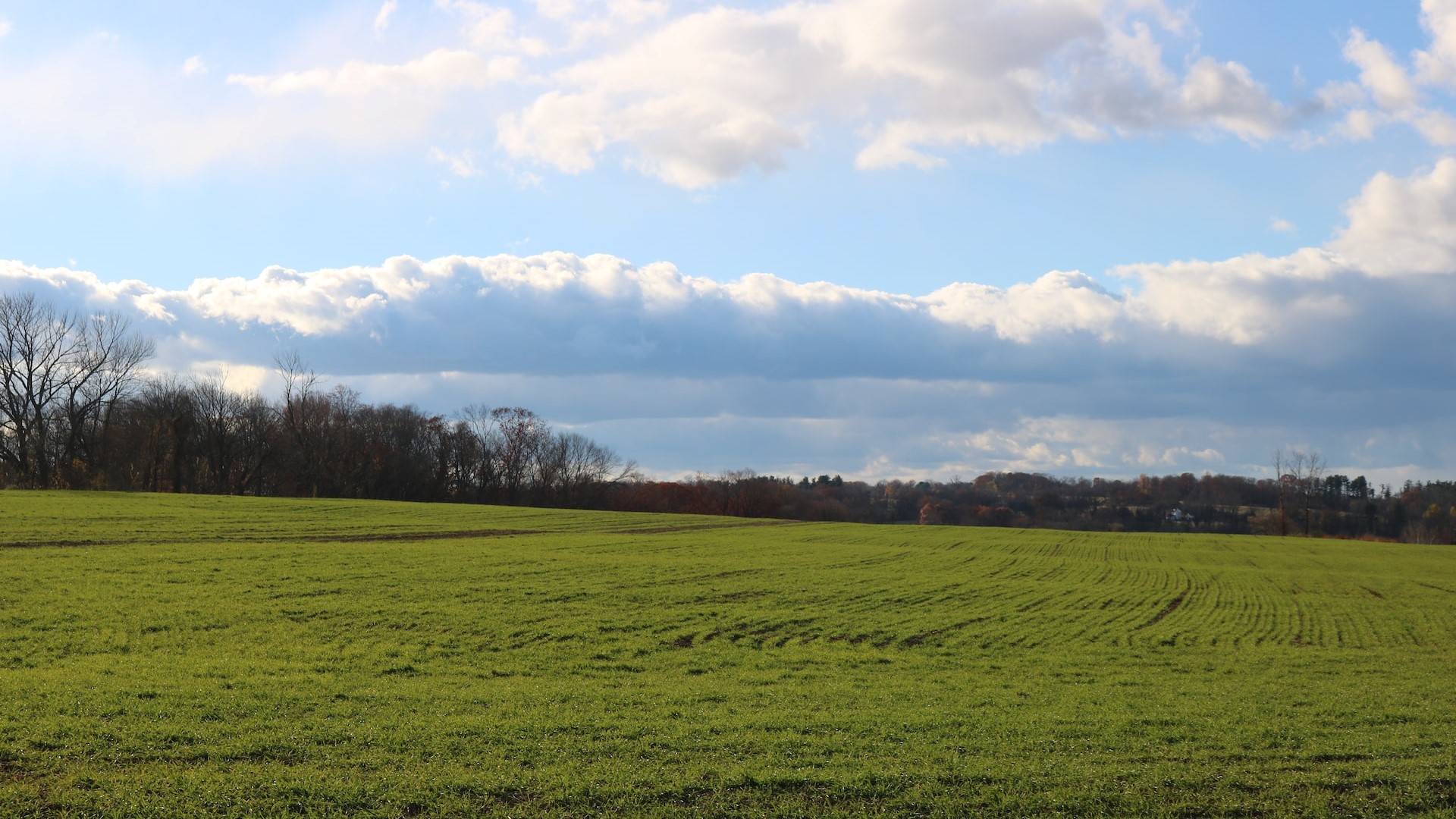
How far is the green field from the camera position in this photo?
37.2 feet

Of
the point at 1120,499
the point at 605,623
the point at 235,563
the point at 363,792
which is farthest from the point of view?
the point at 1120,499

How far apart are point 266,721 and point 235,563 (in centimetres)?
2748

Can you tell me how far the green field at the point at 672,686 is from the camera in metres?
11.3

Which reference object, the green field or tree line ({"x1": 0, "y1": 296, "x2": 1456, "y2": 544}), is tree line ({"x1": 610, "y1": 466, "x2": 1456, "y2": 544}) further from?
the green field

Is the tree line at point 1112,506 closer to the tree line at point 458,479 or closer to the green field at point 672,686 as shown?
the tree line at point 458,479

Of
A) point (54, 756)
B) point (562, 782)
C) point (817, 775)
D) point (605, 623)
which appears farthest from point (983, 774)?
point (605, 623)

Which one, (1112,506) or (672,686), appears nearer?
(672,686)

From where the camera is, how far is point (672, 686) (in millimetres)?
20141

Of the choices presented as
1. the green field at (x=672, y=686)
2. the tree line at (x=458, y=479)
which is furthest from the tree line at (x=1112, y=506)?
the green field at (x=672, y=686)

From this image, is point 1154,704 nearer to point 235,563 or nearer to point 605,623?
point 605,623

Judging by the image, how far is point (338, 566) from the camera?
39.2m

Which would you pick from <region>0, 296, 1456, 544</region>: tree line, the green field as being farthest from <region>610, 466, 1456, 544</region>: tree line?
the green field

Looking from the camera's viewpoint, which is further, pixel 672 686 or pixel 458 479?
pixel 458 479

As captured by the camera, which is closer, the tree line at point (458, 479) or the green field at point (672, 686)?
the green field at point (672, 686)
